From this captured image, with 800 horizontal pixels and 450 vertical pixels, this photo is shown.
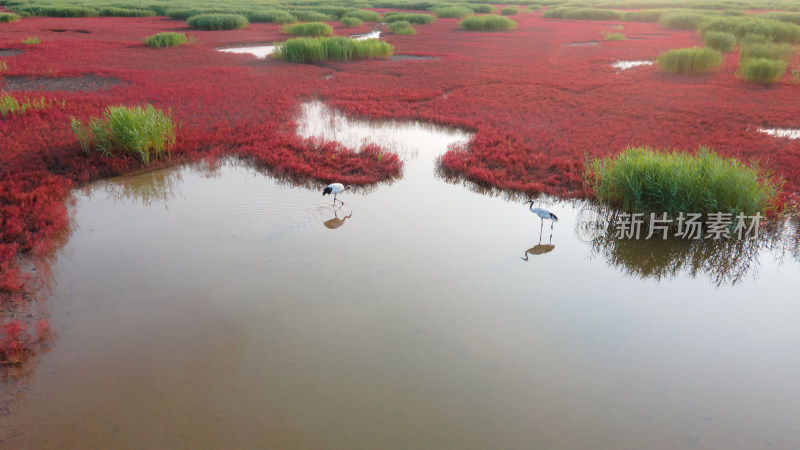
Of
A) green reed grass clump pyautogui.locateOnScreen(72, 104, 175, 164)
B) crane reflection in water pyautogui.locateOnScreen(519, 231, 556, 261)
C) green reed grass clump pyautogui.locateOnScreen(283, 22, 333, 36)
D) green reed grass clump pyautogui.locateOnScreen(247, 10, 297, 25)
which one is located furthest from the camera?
green reed grass clump pyautogui.locateOnScreen(247, 10, 297, 25)

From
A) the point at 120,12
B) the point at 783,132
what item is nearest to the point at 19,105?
the point at 783,132

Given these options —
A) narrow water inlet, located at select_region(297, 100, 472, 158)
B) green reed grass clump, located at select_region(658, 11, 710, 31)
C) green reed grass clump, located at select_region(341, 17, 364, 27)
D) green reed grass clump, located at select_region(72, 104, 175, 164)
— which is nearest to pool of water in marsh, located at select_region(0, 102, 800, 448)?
green reed grass clump, located at select_region(72, 104, 175, 164)

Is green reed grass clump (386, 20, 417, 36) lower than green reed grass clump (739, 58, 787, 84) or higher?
higher

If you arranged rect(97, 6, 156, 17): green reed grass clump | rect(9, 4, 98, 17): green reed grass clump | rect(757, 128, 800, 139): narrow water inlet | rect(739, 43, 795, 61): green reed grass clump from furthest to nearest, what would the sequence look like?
1. rect(97, 6, 156, 17): green reed grass clump
2. rect(9, 4, 98, 17): green reed grass clump
3. rect(739, 43, 795, 61): green reed grass clump
4. rect(757, 128, 800, 139): narrow water inlet

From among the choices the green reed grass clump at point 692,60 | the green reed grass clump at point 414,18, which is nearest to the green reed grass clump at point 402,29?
the green reed grass clump at point 414,18

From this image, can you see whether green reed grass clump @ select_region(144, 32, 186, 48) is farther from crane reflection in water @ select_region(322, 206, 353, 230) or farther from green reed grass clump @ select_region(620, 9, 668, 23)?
green reed grass clump @ select_region(620, 9, 668, 23)

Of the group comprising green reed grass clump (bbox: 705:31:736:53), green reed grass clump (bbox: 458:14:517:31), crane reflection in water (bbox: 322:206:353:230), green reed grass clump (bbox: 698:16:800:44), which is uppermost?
green reed grass clump (bbox: 458:14:517:31)

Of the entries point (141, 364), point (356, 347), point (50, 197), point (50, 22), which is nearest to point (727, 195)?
point (356, 347)

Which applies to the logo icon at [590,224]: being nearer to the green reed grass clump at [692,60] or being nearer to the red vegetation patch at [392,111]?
the red vegetation patch at [392,111]
